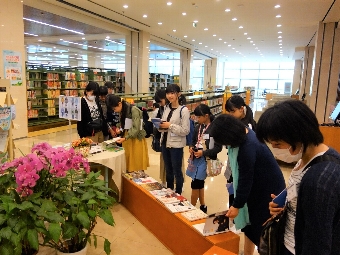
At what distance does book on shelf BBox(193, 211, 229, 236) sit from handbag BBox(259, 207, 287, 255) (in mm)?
954

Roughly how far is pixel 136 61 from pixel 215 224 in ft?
39.0

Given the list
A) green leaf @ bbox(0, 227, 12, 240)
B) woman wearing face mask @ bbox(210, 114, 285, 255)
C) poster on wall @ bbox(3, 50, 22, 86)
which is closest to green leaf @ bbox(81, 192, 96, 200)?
green leaf @ bbox(0, 227, 12, 240)

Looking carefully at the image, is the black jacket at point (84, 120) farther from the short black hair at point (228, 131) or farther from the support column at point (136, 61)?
the support column at point (136, 61)

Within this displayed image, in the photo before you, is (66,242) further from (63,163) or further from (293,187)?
(293,187)

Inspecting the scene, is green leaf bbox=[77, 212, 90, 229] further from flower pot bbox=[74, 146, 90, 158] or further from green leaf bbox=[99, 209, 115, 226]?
flower pot bbox=[74, 146, 90, 158]

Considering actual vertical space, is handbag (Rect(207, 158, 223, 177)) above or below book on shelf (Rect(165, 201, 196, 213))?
above

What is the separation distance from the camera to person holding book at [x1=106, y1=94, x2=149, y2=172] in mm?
3732

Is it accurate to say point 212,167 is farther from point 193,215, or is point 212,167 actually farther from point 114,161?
point 114,161

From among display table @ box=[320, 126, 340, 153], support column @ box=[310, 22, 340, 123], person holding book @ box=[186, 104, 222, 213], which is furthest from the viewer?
support column @ box=[310, 22, 340, 123]

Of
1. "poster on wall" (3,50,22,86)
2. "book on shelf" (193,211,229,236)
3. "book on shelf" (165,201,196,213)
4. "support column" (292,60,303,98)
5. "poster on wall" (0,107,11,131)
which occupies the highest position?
"support column" (292,60,303,98)

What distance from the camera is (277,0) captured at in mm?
7742

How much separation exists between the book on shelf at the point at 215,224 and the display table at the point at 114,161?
5.05 feet

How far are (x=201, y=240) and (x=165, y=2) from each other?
7559 mm

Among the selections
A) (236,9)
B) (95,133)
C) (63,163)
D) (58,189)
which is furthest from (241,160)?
(236,9)
